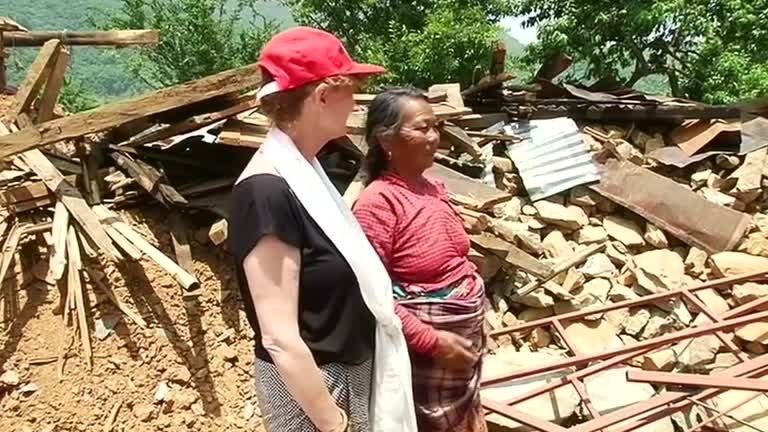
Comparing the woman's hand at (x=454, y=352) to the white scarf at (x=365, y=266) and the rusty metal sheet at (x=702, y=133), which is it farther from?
the rusty metal sheet at (x=702, y=133)

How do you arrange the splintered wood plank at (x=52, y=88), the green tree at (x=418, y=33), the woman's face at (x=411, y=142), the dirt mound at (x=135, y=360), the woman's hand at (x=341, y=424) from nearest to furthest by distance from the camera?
1. the woman's hand at (x=341, y=424)
2. the woman's face at (x=411, y=142)
3. the dirt mound at (x=135, y=360)
4. the splintered wood plank at (x=52, y=88)
5. the green tree at (x=418, y=33)

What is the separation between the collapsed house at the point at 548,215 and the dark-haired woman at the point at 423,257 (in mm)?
562

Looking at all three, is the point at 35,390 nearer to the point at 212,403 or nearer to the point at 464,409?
the point at 212,403

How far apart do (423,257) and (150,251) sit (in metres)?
1.93

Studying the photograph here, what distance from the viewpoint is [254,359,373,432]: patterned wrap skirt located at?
1759 millimetres

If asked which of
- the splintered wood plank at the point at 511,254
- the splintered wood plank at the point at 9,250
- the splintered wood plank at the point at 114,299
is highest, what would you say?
the splintered wood plank at the point at 511,254

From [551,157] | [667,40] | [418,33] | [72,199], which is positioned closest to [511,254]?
[551,157]

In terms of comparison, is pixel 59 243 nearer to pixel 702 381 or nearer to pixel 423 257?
pixel 423 257

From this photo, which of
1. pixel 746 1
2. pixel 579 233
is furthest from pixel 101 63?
pixel 579 233

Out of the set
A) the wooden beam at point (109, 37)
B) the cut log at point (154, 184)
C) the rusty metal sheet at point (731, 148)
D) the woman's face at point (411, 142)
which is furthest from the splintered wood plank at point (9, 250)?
the rusty metal sheet at point (731, 148)

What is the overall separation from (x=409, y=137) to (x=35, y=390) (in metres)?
2.40

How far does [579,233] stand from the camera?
510 cm

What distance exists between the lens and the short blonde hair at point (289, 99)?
166cm

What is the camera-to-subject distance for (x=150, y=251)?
378 cm
